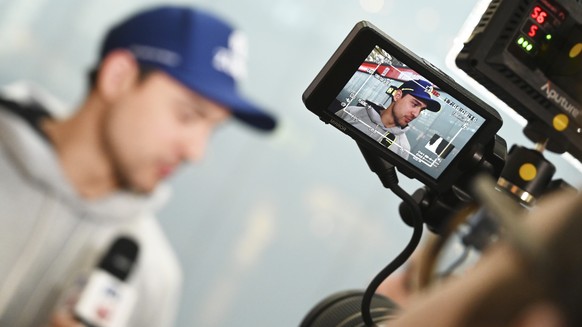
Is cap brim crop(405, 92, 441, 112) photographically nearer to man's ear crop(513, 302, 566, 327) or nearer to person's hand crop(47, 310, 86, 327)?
man's ear crop(513, 302, 566, 327)

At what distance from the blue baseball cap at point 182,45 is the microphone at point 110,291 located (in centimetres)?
48

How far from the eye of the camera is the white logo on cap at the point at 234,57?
1758 mm

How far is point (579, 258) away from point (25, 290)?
1.67 m

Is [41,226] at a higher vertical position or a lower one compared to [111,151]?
lower

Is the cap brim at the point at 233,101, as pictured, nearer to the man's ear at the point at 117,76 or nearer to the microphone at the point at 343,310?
the man's ear at the point at 117,76

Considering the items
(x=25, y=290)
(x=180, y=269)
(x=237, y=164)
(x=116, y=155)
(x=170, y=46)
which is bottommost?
(x=25, y=290)

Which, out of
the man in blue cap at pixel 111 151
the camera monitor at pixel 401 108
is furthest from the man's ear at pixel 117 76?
the camera monitor at pixel 401 108

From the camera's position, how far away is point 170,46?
1.71 metres

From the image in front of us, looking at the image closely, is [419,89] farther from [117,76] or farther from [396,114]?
[117,76]

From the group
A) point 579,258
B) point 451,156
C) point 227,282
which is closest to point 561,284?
point 579,258

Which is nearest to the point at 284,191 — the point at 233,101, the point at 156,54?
the point at 233,101

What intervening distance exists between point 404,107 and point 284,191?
48.1 inches

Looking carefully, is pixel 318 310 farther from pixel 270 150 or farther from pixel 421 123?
pixel 270 150

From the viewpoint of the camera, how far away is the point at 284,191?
188cm
